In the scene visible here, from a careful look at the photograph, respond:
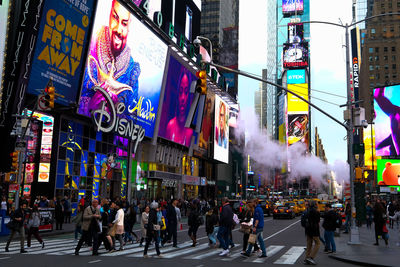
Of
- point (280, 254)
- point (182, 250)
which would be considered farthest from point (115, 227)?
point (280, 254)

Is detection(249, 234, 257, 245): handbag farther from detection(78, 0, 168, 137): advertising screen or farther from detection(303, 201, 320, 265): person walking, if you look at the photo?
detection(78, 0, 168, 137): advertising screen

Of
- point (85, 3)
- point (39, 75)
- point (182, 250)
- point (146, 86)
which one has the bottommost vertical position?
point (182, 250)

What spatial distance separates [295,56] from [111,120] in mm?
163754

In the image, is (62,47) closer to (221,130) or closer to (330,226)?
(330,226)

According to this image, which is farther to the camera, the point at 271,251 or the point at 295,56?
the point at 295,56

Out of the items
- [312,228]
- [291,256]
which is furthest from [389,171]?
[312,228]

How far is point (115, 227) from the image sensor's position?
589 inches

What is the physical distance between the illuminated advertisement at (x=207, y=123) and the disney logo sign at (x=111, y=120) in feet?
74.9

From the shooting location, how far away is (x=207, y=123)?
64.4 metres

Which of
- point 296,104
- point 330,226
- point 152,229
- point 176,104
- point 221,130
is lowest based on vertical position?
point 152,229

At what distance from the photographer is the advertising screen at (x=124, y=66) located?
3347 cm

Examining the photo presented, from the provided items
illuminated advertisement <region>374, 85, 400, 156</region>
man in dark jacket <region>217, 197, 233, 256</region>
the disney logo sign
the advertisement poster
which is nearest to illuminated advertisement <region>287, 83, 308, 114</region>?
illuminated advertisement <region>374, 85, 400, 156</region>

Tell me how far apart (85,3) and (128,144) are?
16298 mm

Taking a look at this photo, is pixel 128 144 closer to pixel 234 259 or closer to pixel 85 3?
pixel 85 3
